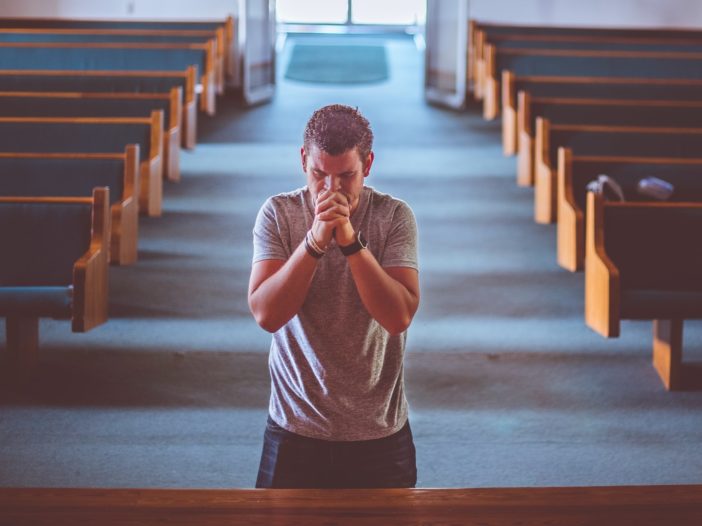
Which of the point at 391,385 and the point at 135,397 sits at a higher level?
the point at 391,385

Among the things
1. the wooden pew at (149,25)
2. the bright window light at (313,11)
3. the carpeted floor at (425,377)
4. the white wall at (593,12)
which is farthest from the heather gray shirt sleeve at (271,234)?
the bright window light at (313,11)

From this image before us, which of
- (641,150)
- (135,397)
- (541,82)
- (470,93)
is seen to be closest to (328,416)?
(135,397)

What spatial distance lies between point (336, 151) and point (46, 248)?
48.4 inches

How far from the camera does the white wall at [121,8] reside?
4.88 meters

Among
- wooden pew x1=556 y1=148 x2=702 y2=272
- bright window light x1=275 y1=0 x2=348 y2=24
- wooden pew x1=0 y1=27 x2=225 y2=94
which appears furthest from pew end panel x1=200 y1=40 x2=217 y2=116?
bright window light x1=275 y1=0 x2=348 y2=24

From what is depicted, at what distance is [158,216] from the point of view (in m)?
2.65

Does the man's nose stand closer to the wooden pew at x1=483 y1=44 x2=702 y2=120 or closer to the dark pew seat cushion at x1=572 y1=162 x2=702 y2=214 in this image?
the dark pew seat cushion at x1=572 y1=162 x2=702 y2=214

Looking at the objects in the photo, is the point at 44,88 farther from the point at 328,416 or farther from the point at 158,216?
the point at 328,416

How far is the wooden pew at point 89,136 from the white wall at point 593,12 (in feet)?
8.72

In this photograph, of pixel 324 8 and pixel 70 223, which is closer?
pixel 70 223

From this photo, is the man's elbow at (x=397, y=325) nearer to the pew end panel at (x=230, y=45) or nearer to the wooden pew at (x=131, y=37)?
the wooden pew at (x=131, y=37)

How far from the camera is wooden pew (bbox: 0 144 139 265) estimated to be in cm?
216

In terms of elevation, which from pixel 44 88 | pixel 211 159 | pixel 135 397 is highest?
pixel 44 88

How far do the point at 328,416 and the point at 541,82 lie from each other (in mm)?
2480
